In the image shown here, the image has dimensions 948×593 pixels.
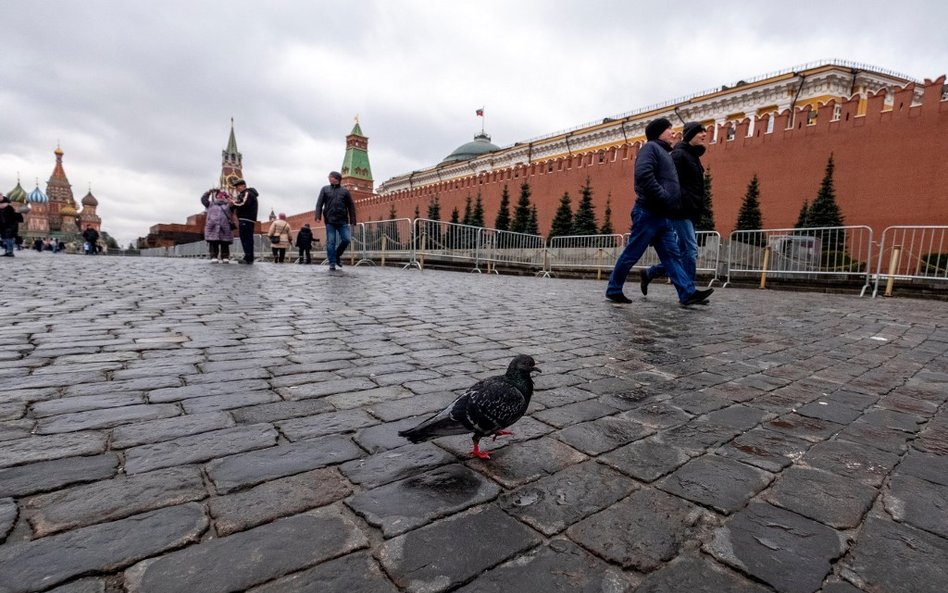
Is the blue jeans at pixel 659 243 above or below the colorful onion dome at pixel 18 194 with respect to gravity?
below

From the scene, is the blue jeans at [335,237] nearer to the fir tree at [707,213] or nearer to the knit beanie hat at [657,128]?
the knit beanie hat at [657,128]

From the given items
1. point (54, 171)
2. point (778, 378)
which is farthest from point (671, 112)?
point (54, 171)

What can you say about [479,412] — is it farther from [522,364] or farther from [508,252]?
[508,252]

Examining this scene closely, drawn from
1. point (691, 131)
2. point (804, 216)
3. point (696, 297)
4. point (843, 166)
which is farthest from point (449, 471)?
point (843, 166)

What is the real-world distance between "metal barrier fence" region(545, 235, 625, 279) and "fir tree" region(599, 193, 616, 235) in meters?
7.33

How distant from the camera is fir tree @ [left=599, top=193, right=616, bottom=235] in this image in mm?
25264

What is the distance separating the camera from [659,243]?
597 centimetres

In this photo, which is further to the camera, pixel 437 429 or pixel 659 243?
pixel 659 243

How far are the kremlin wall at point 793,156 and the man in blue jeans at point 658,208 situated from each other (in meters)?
16.5

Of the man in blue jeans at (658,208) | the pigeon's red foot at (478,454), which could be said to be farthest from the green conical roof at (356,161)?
the pigeon's red foot at (478,454)

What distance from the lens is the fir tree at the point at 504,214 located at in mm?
30891

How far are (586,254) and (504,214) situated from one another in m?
14.9

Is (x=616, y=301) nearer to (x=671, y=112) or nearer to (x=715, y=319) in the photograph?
(x=715, y=319)

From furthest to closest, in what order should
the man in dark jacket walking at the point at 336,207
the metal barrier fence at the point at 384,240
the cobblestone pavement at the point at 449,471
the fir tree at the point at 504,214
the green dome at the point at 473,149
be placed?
the green dome at the point at 473,149 < the fir tree at the point at 504,214 < the metal barrier fence at the point at 384,240 < the man in dark jacket walking at the point at 336,207 < the cobblestone pavement at the point at 449,471
